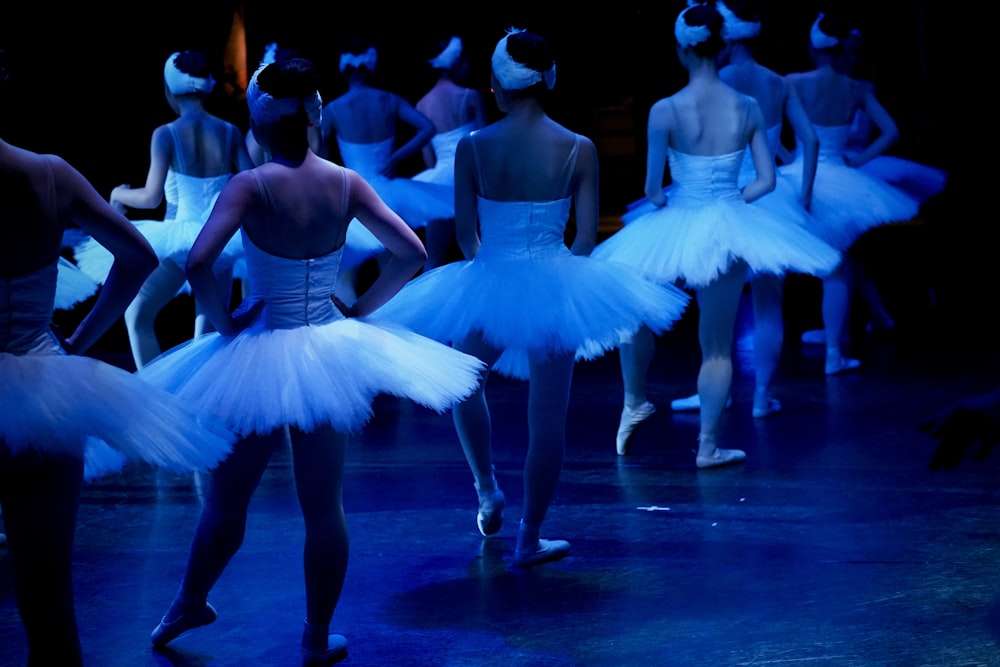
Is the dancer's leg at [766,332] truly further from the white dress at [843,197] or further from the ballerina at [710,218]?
the ballerina at [710,218]

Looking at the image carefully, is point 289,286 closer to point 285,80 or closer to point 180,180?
point 285,80

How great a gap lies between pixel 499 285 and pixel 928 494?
166 cm

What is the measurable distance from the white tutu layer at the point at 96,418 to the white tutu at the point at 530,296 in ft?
3.47

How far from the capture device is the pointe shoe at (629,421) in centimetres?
496

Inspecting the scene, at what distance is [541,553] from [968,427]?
199cm

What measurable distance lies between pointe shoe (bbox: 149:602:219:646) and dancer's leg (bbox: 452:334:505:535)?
92 cm

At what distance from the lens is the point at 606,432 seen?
543 cm

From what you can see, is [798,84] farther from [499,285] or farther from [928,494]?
[499,285]

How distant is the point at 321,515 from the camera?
2.90m

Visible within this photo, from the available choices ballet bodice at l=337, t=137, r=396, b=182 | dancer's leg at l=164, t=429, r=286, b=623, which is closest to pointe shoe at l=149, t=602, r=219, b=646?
dancer's leg at l=164, t=429, r=286, b=623

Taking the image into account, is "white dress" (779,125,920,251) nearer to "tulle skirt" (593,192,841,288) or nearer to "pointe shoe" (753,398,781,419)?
"pointe shoe" (753,398,781,419)

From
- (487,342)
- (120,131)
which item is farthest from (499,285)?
(120,131)

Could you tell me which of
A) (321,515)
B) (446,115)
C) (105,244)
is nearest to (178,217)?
(446,115)

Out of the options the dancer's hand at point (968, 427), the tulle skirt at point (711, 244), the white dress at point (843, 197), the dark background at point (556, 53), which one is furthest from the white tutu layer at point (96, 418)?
the dark background at point (556, 53)
